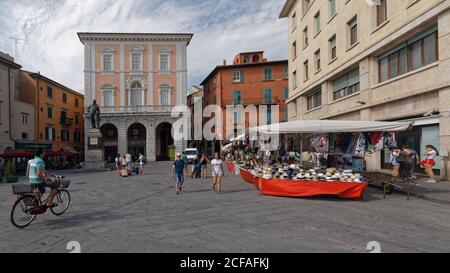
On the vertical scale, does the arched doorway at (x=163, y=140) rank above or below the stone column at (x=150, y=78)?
below

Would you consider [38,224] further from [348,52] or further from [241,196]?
[348,52]

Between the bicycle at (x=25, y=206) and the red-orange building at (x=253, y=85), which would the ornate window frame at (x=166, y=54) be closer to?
the red-orange building at (x=253, y=85)

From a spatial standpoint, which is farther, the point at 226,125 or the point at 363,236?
the point at 226,125

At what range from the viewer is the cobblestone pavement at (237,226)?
480 centimetres

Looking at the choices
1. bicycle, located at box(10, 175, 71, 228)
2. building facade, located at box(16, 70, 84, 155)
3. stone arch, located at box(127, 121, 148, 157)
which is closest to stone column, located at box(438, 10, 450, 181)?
bicycle, located at box(10, 175, 71, 228)

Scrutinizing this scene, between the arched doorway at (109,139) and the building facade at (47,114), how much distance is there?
14.7ft

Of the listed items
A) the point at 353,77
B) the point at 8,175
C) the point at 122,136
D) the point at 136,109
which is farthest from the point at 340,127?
the point at 136,109

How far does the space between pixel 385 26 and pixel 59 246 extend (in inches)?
676

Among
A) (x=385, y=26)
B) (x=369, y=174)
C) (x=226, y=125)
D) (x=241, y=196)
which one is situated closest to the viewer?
(x=241, y=196)

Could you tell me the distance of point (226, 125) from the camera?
41500 mm

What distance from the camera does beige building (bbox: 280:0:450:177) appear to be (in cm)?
1188

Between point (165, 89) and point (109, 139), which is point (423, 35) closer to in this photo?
point (165, 89)

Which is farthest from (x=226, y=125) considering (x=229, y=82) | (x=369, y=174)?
(x=369, y=174)

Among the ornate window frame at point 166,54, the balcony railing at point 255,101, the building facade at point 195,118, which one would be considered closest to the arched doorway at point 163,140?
the building facade at point 195,118
